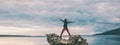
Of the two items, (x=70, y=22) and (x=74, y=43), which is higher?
(x=70, y=22)

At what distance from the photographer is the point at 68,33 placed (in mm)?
71875

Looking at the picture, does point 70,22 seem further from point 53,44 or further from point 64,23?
point 53,44

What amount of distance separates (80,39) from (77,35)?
3.82 feet

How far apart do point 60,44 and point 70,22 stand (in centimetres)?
534

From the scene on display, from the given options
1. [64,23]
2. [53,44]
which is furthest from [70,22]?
[53,44]

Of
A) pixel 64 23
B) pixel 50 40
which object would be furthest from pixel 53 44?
pixel 64 23

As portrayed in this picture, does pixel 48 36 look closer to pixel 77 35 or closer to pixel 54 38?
pixel 54 38

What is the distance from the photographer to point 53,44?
7269cm

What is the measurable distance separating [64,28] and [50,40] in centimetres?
469

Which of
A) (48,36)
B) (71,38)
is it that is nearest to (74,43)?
(71,38)

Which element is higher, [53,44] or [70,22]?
[70,22]

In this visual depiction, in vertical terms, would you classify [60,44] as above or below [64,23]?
below

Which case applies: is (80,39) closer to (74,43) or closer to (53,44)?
(74,43)

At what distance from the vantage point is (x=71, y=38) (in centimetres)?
7194
